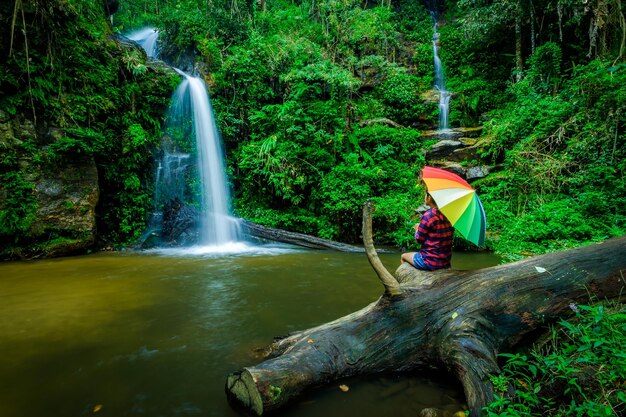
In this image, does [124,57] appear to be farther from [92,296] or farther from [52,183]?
[92,296]

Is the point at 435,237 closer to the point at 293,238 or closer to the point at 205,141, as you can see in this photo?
the point at 293,238

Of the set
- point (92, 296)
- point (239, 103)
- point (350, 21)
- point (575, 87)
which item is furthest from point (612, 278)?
point (350, 21)

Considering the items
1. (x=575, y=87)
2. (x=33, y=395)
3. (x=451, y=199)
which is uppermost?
(x=575, y=87)

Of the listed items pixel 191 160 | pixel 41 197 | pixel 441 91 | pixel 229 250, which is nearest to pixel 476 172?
pixel 441 91

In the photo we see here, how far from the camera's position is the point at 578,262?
2.98 meters

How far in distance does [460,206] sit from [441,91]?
1417 cm

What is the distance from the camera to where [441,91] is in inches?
587

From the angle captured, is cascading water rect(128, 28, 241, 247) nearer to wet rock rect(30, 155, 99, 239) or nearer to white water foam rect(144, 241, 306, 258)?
white water foam rect(144, 241, 306, 258)

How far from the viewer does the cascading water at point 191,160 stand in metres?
11.0

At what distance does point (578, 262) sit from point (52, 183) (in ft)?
35.2

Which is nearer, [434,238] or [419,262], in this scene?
[434,238]

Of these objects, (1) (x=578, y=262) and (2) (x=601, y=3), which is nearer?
(1) (x=578, y=262)

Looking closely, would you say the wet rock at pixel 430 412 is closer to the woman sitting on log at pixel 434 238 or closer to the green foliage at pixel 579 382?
the green foliage at pixel 579 382

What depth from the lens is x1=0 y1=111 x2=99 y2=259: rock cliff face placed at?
7668mm
